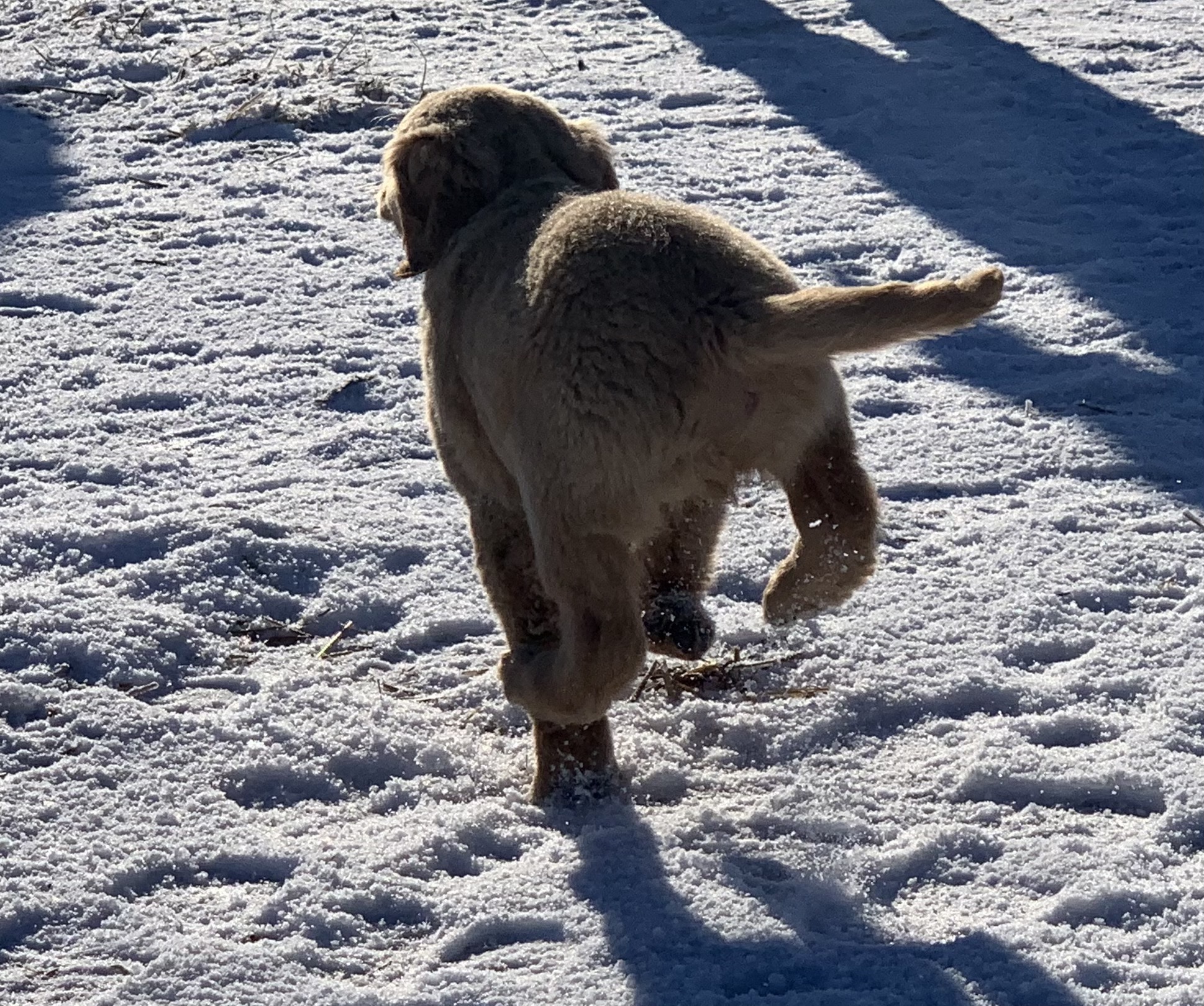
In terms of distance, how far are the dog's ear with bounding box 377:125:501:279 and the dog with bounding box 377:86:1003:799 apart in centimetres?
8

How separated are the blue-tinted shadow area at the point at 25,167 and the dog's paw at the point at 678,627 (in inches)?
174

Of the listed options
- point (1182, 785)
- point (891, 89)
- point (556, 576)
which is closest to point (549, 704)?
point (556, 576)

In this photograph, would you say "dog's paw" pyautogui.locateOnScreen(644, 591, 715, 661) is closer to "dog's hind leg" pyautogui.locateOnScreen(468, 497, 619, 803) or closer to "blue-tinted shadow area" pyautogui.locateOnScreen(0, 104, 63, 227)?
"dog's hind leg" pyautogui.locateOnScreen(468, 497, 619, 803)

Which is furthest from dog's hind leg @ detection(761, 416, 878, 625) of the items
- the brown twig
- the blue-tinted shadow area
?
the blue-tinted shadow area

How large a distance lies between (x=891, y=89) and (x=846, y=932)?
5.82 meters

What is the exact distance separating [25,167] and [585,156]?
4432 millimetres

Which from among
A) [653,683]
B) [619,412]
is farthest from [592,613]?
[653,683]

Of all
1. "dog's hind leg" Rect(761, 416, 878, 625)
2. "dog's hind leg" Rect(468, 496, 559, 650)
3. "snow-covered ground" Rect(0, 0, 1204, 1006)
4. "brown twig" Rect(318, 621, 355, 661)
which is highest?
"dog's hind leg" Rect(761, 416, 878, 625)

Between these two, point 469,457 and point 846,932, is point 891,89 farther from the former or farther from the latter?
point 846,932

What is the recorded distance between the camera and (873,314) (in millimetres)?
2834

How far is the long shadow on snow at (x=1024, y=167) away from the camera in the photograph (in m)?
5.30

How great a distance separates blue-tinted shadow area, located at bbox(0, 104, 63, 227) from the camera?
23.3 feet

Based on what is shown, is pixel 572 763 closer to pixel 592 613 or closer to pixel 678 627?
pixel 678 627

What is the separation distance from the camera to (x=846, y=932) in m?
2.98
